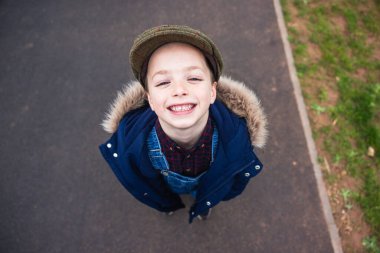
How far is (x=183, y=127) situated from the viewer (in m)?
1.79

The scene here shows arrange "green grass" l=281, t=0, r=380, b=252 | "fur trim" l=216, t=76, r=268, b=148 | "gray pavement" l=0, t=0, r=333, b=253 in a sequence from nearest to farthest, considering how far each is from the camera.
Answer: "fur trim" l=216, t=76, r=268, b=148 → "gray pavement" l=0, t=0, r=333, b=253 → "green grass" l=281, t=0, r=380, b=252

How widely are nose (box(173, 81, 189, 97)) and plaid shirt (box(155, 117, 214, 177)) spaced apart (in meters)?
0.44

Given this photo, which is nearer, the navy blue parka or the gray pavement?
the navy blue parka

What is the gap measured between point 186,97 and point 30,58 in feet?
10.5

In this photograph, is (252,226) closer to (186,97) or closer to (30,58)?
(186,97)

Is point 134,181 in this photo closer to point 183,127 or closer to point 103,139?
point 183,127

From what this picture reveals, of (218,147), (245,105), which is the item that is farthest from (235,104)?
(218,147)

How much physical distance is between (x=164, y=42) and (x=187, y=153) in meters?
0.78

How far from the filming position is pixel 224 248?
114 inches

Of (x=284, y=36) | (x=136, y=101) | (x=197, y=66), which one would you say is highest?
(x=197, y=66)

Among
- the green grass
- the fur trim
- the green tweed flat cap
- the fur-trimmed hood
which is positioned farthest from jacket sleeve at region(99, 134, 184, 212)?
the green grass

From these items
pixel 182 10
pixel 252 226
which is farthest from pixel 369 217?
pixel 182 10

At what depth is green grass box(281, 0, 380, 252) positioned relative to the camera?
3.19m

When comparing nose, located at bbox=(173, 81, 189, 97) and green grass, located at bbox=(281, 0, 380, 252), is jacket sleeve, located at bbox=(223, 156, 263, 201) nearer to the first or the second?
nose, located at bbox=(173, 81, 189, 97)
